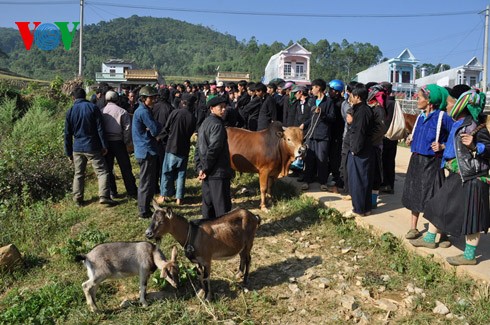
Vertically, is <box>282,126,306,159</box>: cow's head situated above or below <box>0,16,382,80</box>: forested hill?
below

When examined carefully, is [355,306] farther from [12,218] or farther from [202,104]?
[202,104]

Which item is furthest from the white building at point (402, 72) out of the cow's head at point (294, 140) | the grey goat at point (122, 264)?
the grey goat at point (122, 264)

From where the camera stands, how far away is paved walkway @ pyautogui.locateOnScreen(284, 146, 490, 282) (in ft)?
15.3

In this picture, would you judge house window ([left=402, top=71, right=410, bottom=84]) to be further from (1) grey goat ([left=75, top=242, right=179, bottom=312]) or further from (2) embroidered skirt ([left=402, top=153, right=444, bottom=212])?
(1) grey goat ([left=75, top=242, right=179, bottom=312])

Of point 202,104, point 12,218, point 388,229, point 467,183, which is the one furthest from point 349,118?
point 202,104

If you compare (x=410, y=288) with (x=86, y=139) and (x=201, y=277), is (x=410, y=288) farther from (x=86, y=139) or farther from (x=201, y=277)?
(x=86, y=139)

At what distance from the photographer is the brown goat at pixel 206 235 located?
4.30 meters

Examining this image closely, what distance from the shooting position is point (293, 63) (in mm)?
41656

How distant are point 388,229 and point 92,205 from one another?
5.28 meters

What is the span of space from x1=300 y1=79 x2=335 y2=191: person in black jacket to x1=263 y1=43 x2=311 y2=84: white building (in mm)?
33181

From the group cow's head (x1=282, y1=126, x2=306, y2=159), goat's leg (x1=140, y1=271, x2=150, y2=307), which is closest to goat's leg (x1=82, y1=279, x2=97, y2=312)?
goat's leg (x1=140, y1=271, x2=150, y2=307)

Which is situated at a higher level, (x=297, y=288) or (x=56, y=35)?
(x=56, y=35)

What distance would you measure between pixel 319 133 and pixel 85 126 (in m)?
4.26

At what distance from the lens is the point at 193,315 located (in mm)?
4098
